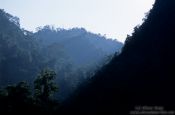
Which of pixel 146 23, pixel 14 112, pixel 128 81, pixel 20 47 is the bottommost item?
pixel 14 112

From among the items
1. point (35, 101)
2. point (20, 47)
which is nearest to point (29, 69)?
point (20, 47)

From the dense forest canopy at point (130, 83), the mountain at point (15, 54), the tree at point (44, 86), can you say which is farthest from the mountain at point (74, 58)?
the dense forest canopy at point (130, 83)

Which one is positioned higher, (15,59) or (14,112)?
(15,59)

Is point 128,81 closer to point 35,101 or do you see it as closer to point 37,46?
point 35,101

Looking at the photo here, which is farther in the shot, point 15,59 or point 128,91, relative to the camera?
point 15,59

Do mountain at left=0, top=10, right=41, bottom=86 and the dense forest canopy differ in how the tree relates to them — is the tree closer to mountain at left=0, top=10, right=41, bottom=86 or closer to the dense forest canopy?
the dense forest canopy

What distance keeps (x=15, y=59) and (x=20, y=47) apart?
498 inches

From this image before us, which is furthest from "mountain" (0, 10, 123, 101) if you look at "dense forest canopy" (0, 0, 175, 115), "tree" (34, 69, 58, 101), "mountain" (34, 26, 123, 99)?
"dense forest canopy" (0, 0, 175, 115)

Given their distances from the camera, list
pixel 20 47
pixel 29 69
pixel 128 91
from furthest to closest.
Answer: pixel 20 47 → pixel 29 69 → pixel 128 91

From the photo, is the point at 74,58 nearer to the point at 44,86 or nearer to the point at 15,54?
the point at 15,54

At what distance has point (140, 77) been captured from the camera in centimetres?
4559

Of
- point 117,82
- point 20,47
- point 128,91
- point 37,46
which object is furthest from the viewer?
Result: point 37,46

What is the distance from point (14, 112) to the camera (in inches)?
1996

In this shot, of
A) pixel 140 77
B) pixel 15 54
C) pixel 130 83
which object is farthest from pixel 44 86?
pixel 15 54
